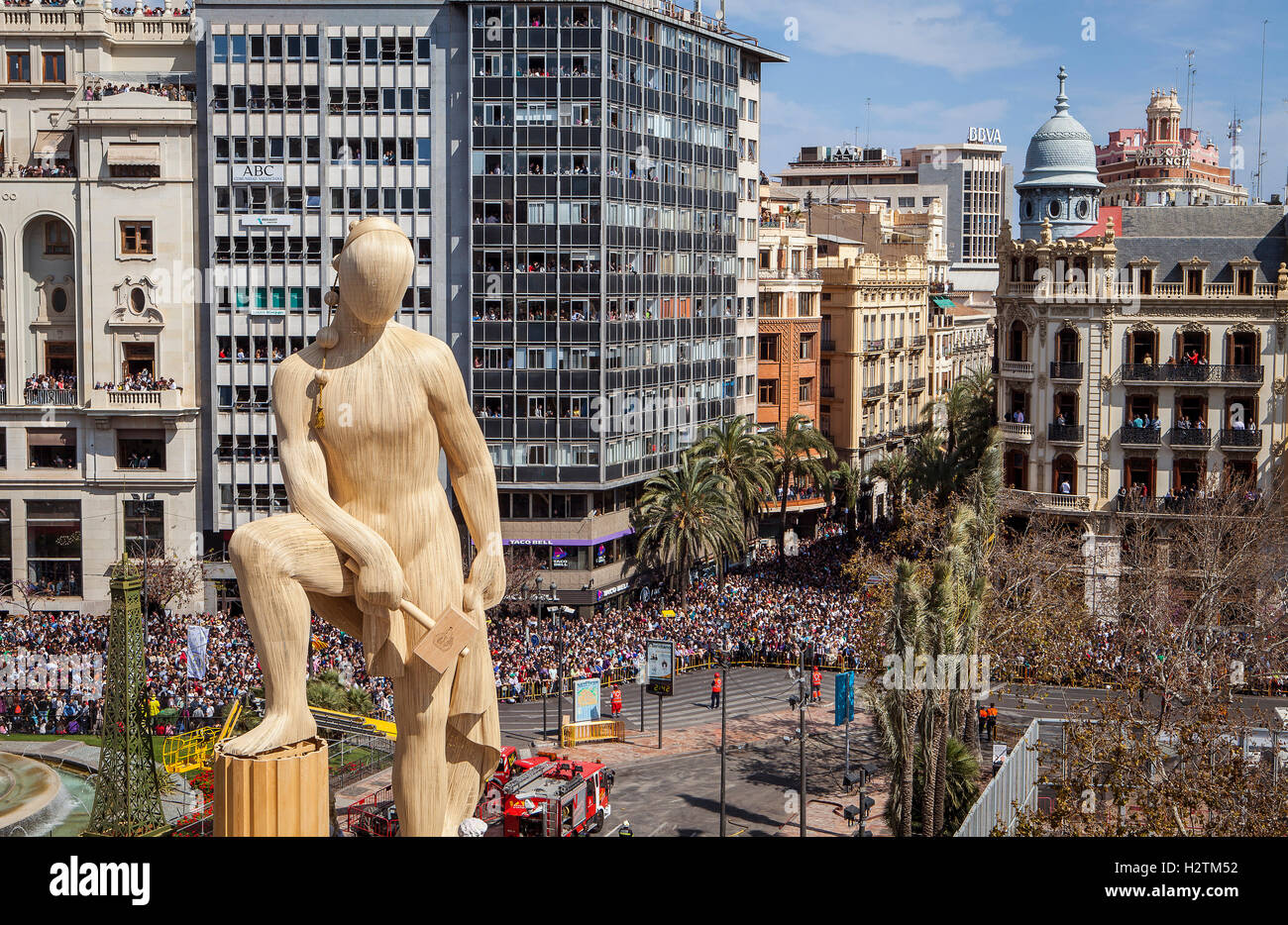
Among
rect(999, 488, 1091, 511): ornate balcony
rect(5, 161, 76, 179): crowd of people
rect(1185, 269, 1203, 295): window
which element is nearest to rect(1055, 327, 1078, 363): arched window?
rect(1185, 269, 1203, 295): window

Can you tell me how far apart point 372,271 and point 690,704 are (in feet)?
134

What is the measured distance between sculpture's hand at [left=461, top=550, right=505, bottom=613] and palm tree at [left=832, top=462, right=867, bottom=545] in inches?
2733

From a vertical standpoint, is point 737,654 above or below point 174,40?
below

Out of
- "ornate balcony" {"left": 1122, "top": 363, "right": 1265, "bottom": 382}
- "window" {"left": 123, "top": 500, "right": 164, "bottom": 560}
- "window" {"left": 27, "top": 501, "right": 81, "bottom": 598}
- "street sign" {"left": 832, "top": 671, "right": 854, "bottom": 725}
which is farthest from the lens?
"window" {"left": 123, "top": 500, "right": 164, "bottom": 560}

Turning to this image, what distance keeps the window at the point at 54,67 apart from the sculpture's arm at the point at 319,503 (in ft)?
214

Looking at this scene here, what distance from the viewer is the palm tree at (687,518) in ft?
211

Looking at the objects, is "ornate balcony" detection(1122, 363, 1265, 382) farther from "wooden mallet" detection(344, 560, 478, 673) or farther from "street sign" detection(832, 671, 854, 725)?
"wooden mallet" detection(344, 560, 478, 673)

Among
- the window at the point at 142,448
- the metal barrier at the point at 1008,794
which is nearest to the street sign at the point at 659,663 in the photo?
the metal barrier at the point at 1008,794

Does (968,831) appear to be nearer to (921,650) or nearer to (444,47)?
(921,650)

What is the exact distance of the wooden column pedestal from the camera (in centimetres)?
1239

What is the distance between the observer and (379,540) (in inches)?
523

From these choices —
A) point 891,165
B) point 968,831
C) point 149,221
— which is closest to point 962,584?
point 968,831

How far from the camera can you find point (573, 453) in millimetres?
67688
